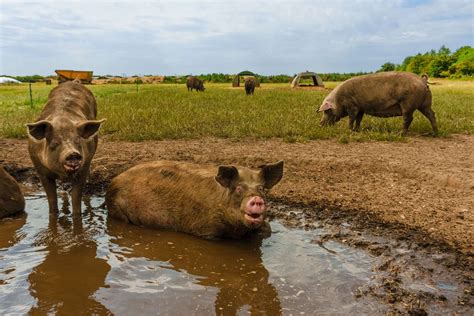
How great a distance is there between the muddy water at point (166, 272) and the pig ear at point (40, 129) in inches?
39.1

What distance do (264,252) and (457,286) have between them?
5.52 ft

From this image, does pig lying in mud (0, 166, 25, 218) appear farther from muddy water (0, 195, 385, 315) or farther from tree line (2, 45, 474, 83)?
tree line (2, 45, 474, 83)

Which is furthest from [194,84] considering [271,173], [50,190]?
[271,173]

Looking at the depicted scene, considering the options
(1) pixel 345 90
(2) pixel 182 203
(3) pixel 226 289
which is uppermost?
(1) pixel 345 90

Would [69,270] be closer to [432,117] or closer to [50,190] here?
[50,190]

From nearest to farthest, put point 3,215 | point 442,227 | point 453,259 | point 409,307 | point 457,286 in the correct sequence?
1. point 409,307
2. point 457,286
3. point 453,259
4. point 442,227
5. point 3,215

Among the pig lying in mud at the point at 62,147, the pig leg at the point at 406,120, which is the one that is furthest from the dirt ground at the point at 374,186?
the pig lying in mud at the point at 62,147

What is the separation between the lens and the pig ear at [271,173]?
4.81 m

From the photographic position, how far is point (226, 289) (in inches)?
154

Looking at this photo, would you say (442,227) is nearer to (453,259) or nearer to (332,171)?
(453,259)

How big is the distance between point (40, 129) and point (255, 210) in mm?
2436

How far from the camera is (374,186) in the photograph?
6523 mm

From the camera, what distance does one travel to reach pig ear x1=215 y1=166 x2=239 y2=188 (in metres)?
4.69

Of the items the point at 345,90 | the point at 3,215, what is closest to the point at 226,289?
the point at 3,215
